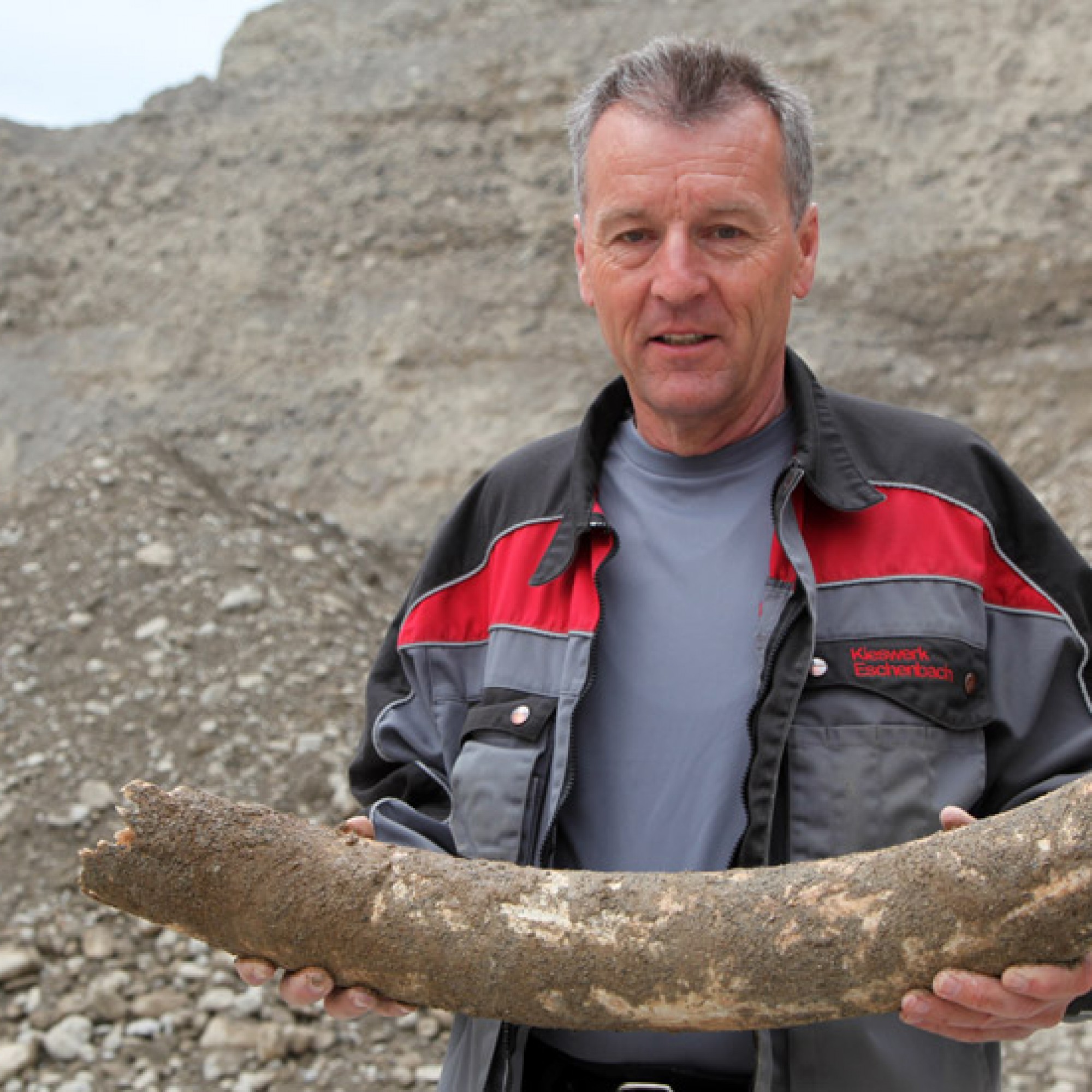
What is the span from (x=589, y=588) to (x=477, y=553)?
1.01 ft

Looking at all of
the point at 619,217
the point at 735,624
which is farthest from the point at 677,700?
the point at 619,217

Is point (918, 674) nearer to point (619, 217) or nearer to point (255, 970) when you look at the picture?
point (619, 217)

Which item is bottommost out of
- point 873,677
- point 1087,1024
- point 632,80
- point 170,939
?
point 170,939

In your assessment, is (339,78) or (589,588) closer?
(589,588)

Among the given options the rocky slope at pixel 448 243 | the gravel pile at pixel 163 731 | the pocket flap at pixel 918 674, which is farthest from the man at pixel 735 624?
the rocky slope at pixel 448 243

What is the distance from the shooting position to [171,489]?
6887 mm

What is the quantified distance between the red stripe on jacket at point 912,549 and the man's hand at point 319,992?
2.99ft

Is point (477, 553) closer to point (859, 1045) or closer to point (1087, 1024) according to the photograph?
point (859, 1045)

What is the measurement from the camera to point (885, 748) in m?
1.83

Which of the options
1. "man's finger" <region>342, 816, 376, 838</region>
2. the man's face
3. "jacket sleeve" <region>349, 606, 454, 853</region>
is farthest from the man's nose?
"man's finger" <region>342, 816, 376, 838</region>

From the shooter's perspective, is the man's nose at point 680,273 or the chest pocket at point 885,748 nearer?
the chest pocket at point 885,748

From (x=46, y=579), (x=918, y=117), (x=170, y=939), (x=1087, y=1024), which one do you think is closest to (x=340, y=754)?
(x=170, y=939)

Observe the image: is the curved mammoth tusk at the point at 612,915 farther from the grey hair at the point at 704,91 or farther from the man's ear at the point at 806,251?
the grey hair at the point at 704,91

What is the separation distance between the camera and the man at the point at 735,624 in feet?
6.02
